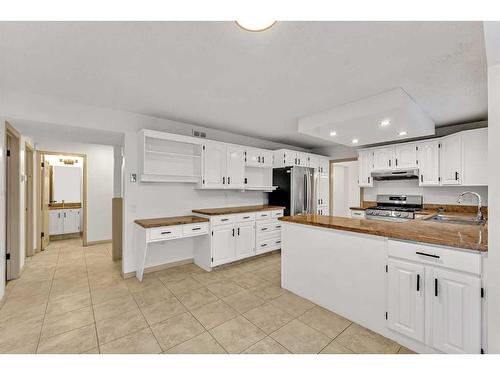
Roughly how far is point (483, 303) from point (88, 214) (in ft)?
20.4

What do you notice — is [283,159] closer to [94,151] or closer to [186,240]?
[186,240]

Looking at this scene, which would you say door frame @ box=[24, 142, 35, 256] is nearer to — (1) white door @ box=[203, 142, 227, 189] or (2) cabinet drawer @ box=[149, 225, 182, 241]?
(2) cabinet drawer @ box=[149, 225, 182, 241]

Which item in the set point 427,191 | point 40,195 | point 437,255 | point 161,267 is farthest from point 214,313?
point 40,195

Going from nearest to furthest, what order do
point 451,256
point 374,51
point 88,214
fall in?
point 451,256 → point 374,51 → point 88,214

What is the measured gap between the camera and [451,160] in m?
3.64

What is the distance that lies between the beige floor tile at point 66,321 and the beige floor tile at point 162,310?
19.7 inches

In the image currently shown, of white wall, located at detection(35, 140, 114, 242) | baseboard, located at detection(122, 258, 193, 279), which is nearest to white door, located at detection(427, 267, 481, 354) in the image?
baseboard, located at detection(122, 258, 193, 279)

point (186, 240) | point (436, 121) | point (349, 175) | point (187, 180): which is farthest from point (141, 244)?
point (349, 175)

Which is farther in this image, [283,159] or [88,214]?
[88,214]

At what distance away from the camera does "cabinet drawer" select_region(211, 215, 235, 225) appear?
11.3 ft

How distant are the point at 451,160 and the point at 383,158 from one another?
105 cm

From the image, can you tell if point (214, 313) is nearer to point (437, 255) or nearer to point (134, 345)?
point (134, 345)

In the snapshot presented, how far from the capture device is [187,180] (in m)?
3.52

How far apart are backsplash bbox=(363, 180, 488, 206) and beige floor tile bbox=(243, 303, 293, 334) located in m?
3.75
